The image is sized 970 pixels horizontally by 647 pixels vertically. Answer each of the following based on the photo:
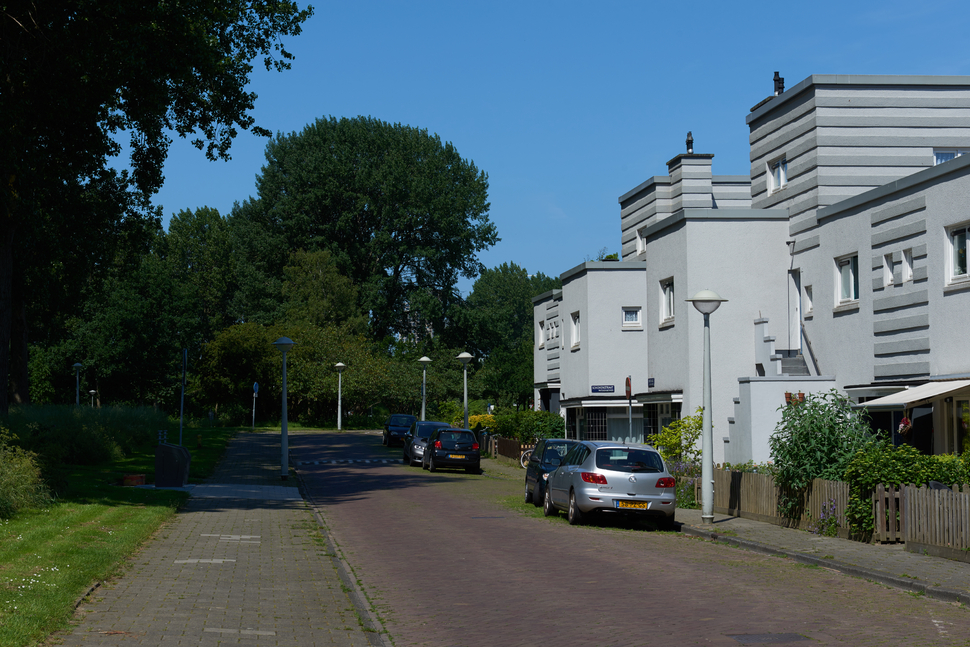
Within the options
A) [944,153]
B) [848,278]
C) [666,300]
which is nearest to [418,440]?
[666,300]

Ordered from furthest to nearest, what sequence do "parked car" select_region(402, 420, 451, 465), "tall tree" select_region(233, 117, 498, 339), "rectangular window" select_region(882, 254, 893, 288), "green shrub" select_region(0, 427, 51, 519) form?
"tall tree" select_region(233, 117, 498, 339) → "parked car" select_region(402, 420, 451, 465) → "rectangular window" select_region(882, 254, 893, 288) → "green shrub" select_region(0, 427, 51, 519)

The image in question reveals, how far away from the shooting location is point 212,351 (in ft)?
218

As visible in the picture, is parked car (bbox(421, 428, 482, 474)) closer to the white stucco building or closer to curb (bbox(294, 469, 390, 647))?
the white stucco building

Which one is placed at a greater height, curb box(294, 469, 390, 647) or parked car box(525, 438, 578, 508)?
parked car box(525, 438, 578, 508)

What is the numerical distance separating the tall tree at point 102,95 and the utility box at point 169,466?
4987 mm

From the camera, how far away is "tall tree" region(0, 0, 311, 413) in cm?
1992

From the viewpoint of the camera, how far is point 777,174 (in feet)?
90.5

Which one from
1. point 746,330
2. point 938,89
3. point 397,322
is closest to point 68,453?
point 746,330

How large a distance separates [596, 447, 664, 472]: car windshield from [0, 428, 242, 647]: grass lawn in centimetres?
779

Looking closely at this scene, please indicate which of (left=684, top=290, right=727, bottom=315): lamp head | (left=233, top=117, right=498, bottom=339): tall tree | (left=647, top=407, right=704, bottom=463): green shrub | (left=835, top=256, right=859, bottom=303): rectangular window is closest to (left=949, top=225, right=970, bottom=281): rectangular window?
(left=835, top=256, right=859, bottom=303): rectangular window

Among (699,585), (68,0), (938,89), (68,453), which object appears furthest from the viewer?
(68,453)

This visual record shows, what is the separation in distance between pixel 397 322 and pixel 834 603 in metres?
66.7

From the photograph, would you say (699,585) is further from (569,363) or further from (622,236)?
(622,236)

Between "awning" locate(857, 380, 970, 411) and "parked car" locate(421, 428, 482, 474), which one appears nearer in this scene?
"awning" locate(857, 380, 970, 411)
